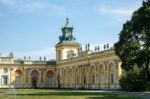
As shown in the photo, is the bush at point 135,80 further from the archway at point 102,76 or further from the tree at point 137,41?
the archway at point 102,76

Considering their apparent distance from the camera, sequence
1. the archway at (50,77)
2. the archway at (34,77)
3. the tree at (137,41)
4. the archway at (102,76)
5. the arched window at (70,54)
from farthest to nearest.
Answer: the archway at (50,77)
the archway at (34,77)
the arched window at (70,54)
the archway at (102,76)
the tree at (137,41)

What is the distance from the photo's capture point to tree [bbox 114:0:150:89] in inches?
1651

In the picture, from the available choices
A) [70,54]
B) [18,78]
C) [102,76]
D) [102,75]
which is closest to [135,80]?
[102,76]

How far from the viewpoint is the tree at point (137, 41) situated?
41938 millimetres

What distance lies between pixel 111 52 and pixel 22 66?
39.8 m

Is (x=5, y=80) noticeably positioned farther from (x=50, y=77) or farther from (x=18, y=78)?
(x=50, y=77)

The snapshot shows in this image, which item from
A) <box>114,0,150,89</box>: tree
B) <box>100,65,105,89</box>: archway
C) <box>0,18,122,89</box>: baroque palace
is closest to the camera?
<box>114,0,150,89</box>: tree

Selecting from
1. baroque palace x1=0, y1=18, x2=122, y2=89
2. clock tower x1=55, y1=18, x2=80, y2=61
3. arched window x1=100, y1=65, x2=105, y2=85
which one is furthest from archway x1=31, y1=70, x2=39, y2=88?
arched window x1=100, y1=65, x2=105, y2=85

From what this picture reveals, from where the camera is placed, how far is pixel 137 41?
42.6 m

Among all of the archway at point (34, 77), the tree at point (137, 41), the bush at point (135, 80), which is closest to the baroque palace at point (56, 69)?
the archway at point (34, 77)

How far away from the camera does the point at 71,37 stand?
10675 cm

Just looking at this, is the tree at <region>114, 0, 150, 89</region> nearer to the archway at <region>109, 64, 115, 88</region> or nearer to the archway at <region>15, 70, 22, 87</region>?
the archway at <region>109, 64, 115, 88</region>

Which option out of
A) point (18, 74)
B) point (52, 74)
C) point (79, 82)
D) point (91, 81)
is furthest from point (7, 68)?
point (91, 81)

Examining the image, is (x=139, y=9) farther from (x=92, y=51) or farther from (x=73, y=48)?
(x=73, y=48)
